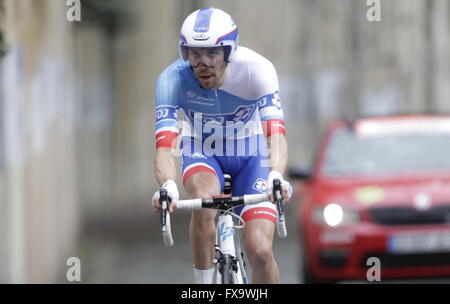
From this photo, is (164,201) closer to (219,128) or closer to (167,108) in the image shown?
(167,108)

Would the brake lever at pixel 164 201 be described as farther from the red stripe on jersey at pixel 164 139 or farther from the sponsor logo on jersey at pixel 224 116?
the sponsor logo on jersey at pixel 224 116

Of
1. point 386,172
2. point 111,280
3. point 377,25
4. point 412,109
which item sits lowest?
point 111,280

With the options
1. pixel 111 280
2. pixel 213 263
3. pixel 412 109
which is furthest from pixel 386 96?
pixel 213 263

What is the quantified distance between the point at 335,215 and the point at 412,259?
2.60 feet

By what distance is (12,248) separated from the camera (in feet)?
34.7

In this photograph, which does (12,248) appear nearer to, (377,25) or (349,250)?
(349,250)

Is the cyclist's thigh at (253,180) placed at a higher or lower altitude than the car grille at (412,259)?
higher

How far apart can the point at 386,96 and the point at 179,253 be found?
34.4 feet

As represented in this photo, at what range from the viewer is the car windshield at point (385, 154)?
38.2 feet

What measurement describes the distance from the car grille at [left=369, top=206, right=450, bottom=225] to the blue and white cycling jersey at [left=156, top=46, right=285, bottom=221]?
4.13m

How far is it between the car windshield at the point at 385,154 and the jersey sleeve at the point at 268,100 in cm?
510

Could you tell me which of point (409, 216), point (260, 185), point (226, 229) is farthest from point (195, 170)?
point (409, 216)

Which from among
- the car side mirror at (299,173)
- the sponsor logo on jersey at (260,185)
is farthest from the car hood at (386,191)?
the sponsor logo on jersey at (260,185)

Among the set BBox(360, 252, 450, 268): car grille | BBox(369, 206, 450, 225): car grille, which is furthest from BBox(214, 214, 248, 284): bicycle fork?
BBox(369, 206, 450, 225): car grille
